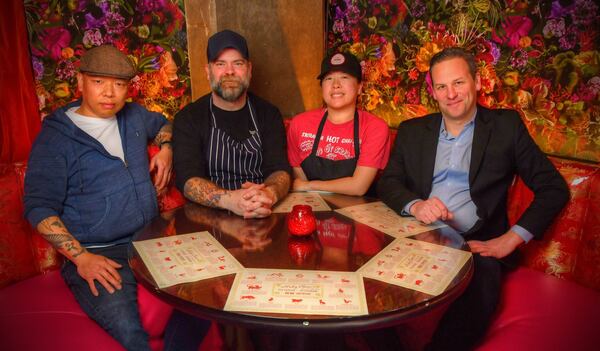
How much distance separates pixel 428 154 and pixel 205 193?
1127 millimetres

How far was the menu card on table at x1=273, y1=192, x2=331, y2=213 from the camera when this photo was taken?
75.3 inches

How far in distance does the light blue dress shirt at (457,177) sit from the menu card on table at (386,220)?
0.36m

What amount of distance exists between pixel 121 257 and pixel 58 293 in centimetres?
29

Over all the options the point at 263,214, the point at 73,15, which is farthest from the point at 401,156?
the point at 73,15

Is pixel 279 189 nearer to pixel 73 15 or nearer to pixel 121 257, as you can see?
pixel 121 257

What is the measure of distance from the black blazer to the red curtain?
6.28 feet

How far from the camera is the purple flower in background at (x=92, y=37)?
270 centimetres

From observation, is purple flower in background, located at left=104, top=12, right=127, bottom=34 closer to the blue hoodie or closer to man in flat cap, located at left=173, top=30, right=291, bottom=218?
man in flat cap, located at left=173, top=30, right=291, bottom=218

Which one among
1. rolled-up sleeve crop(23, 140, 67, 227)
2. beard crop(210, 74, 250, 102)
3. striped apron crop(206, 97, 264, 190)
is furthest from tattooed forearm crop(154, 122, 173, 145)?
rolled-up sleeve crop(23, 140, 67, 227)

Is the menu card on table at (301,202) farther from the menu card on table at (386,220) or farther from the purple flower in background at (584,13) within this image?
the purple flower in background at (584,13)

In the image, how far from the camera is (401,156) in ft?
7.34

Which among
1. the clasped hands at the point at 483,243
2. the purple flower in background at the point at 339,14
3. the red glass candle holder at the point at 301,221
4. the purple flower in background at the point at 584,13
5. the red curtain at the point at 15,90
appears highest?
the purple flower in background at the point at 339,14

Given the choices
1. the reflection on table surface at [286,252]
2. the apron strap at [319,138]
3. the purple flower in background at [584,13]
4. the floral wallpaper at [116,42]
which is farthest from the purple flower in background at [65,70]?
the purple flower in background at [584,13]

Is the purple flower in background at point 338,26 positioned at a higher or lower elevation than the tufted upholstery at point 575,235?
higher
